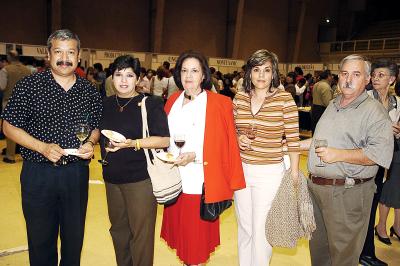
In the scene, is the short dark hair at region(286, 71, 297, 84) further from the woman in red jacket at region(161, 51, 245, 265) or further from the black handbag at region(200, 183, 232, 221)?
the black handbag at region(200, 183, 232, 221)

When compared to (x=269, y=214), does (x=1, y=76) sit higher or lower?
higher

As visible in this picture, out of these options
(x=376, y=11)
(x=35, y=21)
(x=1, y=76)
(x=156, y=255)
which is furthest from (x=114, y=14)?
(x=376, y=11)

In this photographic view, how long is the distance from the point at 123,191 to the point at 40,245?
0.63 meters

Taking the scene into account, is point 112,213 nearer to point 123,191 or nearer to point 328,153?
point 123,191

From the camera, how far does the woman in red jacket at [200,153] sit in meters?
2.66

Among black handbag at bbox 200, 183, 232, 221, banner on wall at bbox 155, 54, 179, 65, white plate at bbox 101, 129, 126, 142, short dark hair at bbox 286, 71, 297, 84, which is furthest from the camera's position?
banner on wall at bbox 155, 54, 179, 65

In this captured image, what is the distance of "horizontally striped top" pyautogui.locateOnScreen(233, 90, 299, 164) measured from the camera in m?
2.74

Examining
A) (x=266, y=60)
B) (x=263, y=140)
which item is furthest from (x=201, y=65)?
(x=263, y=140)

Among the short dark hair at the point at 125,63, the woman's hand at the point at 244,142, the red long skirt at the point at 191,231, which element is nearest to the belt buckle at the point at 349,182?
the woman's hand at the point at 244,142

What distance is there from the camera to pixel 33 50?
1197cm

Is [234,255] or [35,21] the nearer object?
[234,255]

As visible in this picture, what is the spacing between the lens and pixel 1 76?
683cm

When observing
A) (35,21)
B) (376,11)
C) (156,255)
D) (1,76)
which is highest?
(376,11)

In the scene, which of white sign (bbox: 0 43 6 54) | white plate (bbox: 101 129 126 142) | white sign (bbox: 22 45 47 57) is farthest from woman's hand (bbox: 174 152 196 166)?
white sign (bbox: 0 43 6 54)
